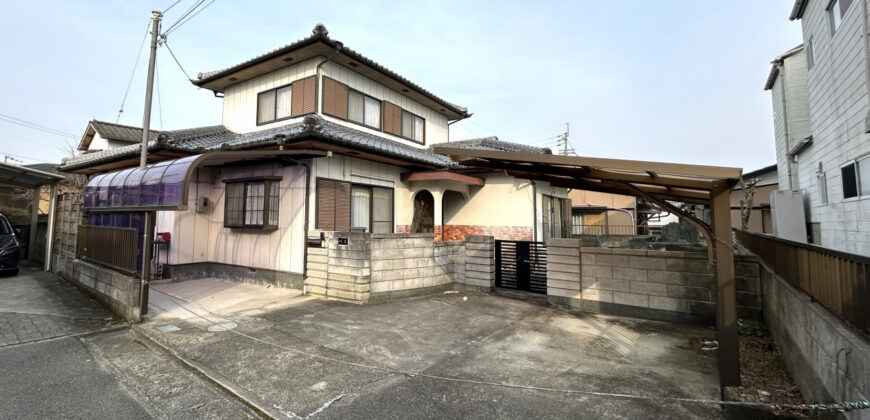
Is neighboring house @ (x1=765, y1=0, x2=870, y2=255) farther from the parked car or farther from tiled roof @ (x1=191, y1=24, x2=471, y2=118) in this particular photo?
the parked car

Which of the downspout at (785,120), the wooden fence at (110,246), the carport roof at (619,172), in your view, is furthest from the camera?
the downspout at (785,120)

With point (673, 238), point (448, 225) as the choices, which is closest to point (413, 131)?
point (448, 225)

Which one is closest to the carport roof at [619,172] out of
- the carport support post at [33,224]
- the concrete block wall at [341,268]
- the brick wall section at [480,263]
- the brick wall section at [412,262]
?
the brick wall section at [480,263]

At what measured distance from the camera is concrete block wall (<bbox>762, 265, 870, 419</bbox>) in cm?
208

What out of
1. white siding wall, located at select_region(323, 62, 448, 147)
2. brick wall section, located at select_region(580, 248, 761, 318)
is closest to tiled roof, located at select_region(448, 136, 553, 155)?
white siding wall, located at select_region(323, 62, 448, 147)

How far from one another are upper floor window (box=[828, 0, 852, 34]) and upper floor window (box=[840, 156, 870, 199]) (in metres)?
2.74

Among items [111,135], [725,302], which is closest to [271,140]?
[725,302]

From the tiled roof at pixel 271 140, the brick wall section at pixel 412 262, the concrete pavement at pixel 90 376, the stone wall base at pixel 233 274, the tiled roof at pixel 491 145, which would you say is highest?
the tiled roof at pixel 491 145

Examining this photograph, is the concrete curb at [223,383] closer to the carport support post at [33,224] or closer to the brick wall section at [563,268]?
the brick wall section at [563,268]

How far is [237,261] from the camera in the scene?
8.94 m

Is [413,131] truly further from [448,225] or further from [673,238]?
[673,238]

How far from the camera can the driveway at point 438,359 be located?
10.2 feet

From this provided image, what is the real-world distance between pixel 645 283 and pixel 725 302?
2592mm

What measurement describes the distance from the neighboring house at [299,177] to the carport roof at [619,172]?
3.83 m
